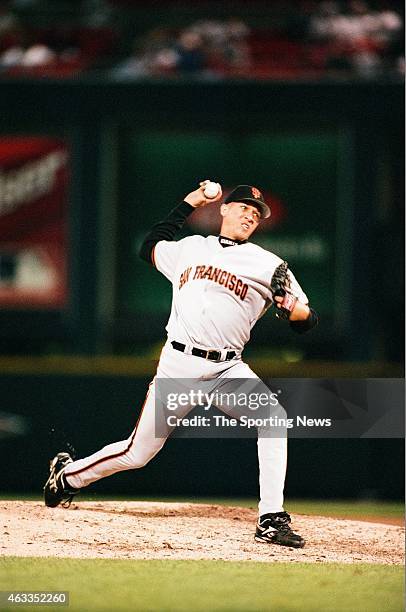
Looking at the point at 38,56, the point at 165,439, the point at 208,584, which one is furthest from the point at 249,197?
the point at 38,56

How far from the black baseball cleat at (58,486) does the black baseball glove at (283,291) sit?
0.98 meters

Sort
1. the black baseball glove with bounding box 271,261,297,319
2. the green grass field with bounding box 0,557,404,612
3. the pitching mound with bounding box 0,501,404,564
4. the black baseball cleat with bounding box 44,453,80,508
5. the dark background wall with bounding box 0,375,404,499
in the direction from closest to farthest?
1. the green grass field with bounding box 0,557,404,612
2. the black baseball glove with bounding box 271,261,297,319
3. the pitching mound with bounding box 0,501,404,564
4. the black baseball cleat with bounding box 44,453,80,508
5. the dark background wall with bounding box 0,375,404,499

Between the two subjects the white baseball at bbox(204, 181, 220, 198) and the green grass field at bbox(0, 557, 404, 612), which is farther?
the white baseball at bbox(204, 181, 220, 198)

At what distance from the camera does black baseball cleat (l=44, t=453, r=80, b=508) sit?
3.96m

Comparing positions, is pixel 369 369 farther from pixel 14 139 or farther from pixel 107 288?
pixel 14 139

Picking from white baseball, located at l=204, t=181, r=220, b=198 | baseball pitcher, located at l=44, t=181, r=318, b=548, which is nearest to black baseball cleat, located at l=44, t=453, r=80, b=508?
baseball pitcher, located at l=44, t=181, r=318, b=548

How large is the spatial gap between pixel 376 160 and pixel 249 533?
207 inches

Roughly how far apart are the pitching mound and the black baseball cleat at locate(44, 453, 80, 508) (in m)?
0.04

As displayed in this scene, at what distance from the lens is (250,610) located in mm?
3342

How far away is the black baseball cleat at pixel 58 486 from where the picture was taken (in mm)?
3961

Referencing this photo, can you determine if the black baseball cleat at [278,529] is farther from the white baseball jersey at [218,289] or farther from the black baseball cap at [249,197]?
the black baseball cap at [249,197]

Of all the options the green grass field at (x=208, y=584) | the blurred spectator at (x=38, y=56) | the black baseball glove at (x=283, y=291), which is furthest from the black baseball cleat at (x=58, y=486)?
the blurred spectator at (x=38, y=56)

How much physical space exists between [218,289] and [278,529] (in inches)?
34.4

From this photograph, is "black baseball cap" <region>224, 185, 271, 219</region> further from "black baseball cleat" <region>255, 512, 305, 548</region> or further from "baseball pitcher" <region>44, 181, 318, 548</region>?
"black baseball cleat" <region>255, 512, 305, 548</region>
